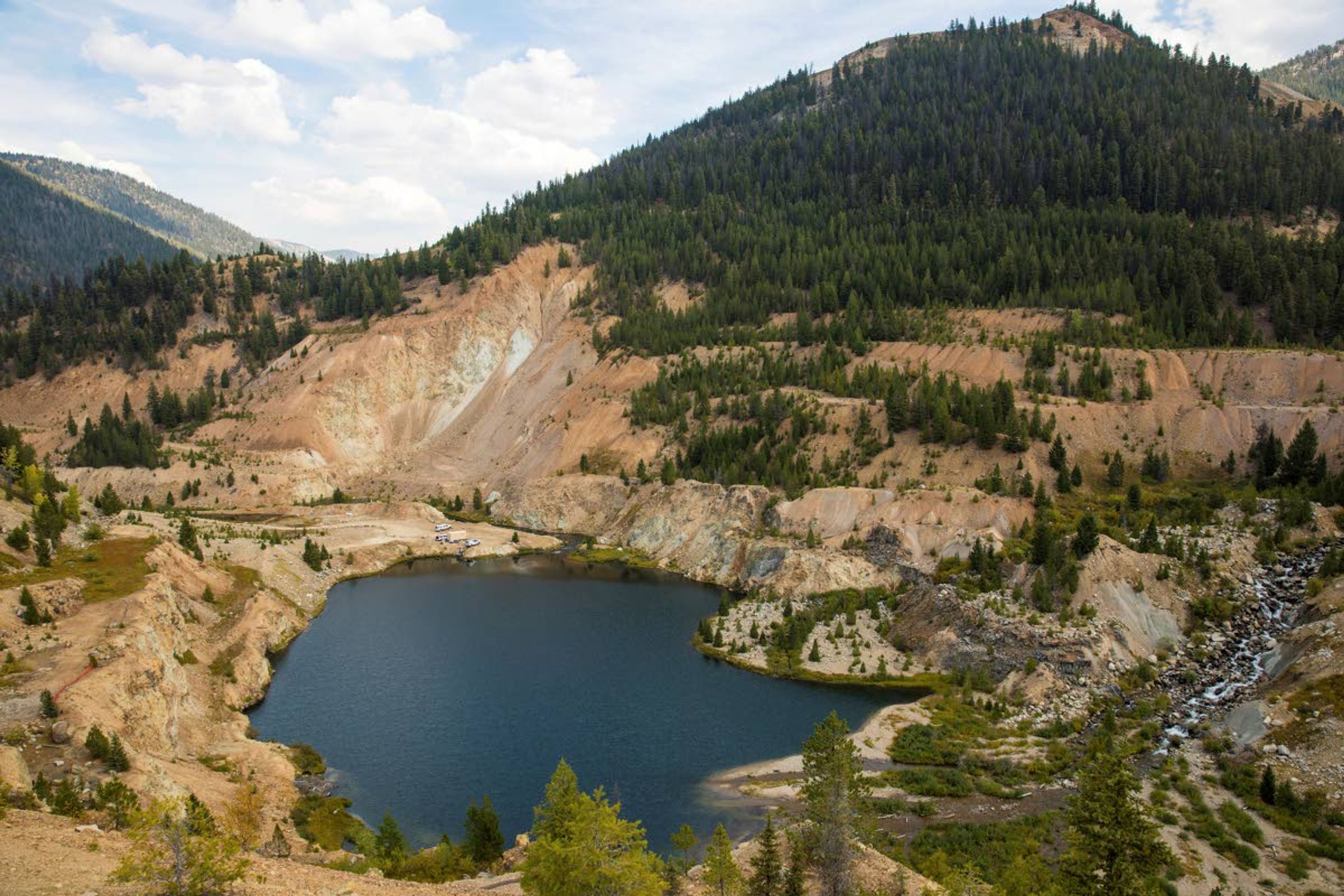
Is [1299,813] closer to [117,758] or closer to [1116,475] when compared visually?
[1116,475]

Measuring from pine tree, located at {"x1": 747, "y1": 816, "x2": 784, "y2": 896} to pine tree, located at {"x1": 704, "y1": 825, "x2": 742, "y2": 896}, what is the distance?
69cm

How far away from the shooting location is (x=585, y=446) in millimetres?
117000

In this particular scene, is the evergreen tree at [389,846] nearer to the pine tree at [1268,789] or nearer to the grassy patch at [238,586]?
the grassy patch at [238,586]

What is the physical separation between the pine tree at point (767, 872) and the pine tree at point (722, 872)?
2.26 ft

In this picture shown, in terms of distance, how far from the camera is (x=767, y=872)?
98.2 feet

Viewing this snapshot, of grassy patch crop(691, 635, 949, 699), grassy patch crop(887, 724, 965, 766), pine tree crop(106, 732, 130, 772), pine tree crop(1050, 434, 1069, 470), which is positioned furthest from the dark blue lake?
pine tree crop(1050, 434, 1069, 470)

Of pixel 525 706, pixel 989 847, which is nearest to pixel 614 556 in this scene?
pixel 525 706

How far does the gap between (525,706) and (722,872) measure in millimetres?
29684

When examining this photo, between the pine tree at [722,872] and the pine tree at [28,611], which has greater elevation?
the pine tree at [28,611]

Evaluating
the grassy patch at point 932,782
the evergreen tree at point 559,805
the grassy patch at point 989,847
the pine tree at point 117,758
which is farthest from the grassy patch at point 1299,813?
the pine tree at point 117,758

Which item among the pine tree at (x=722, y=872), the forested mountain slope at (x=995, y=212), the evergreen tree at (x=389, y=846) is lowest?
the evergreen tree at (x=389, y=846)

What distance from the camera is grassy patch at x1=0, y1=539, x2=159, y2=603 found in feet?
174

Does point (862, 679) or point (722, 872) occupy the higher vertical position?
point (722, 872)

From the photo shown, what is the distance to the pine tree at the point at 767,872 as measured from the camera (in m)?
29.8
